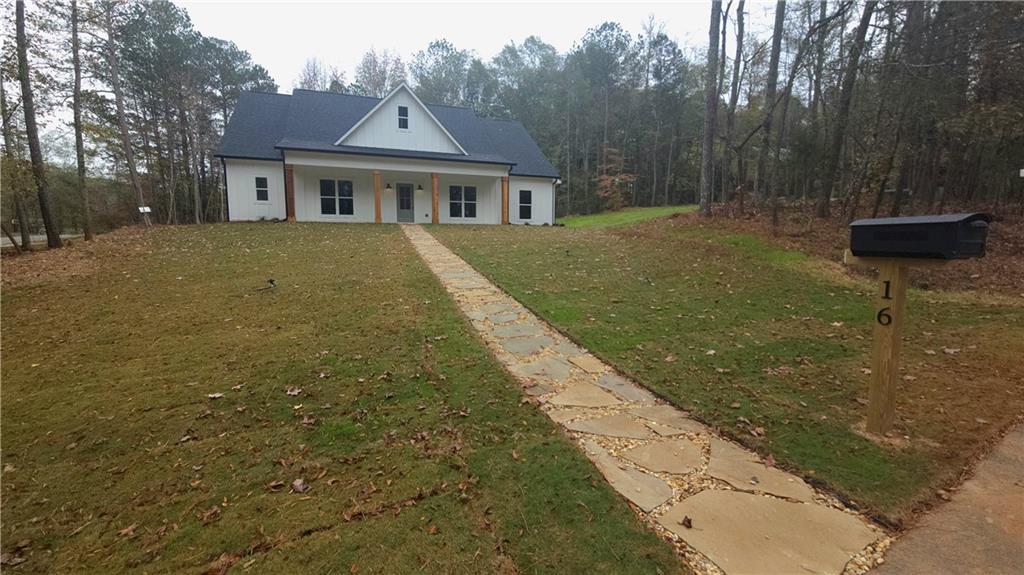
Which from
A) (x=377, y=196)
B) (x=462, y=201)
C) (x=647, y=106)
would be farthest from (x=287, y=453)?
(x=647, y=106)

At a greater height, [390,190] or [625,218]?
[390,190]

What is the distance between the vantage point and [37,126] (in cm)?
1152

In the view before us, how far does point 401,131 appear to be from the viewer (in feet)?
62.6

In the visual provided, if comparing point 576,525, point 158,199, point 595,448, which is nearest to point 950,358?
point 595,448

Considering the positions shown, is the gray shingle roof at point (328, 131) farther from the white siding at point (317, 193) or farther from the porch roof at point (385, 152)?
the white siding at point (317, 193)

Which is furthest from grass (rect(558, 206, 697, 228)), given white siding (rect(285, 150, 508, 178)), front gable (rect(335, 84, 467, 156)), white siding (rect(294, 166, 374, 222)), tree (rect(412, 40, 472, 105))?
tree (rect(412, 40, 472, 105))

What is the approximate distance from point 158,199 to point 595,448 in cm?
3457

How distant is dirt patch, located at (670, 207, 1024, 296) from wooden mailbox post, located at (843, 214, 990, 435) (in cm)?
404

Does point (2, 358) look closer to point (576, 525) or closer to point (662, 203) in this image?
point (576, 525)

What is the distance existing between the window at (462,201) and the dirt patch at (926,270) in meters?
9.39

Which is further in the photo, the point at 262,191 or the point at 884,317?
the point at 262,191

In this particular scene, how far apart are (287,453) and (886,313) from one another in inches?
157

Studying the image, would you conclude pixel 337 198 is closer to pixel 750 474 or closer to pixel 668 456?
pixel 668 456

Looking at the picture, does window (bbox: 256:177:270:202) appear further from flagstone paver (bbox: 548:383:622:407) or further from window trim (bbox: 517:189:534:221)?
flagstone paver (bbox: 548:383:622:407)
